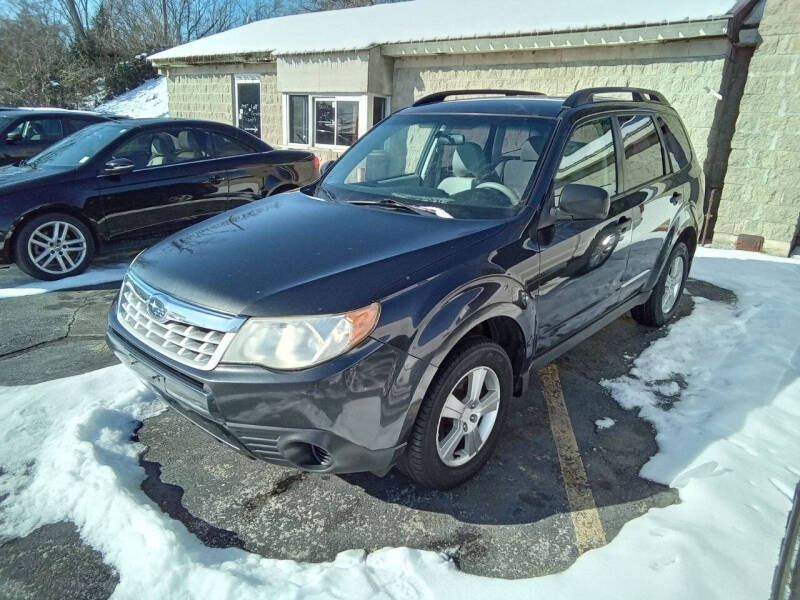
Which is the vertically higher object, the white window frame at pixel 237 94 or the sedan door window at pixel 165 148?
the white window frame at pixel 237 94

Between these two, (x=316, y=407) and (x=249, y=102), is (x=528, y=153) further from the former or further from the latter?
(x=249, y=102)

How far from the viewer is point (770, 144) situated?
7.35 metres

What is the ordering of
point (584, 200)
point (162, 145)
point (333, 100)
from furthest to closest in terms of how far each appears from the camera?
1. point (333, 100)
2. point (162, 145)
3. point (584, 200)

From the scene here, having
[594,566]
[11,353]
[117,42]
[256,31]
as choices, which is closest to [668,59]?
[594,566]

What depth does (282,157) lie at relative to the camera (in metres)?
7.08

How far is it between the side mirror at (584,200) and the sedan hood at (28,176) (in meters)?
5.17

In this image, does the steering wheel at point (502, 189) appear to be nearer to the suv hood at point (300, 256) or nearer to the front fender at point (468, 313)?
the suv hood at point (300, 256)

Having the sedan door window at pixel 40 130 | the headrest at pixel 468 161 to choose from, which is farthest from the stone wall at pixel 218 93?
the headrest at pixel 468 161

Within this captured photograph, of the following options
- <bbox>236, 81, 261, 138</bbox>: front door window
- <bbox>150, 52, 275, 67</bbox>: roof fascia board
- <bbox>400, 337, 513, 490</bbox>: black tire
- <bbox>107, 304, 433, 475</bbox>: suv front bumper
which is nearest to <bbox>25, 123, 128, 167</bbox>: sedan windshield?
<bbox>107, 304, 433, 475</bbox>: suv front bumper

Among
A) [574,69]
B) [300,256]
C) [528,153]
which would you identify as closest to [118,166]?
[300,256]

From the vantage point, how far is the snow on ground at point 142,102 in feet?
83.4

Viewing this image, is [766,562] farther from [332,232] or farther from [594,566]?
[332,232]

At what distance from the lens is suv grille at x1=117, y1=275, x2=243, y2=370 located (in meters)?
2.17

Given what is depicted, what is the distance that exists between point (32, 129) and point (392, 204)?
8443 millimetres
